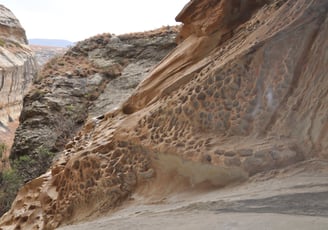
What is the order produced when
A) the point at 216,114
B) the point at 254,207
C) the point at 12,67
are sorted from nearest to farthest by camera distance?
the point at 254,207 → the point at 216,114 → the point at 12,67

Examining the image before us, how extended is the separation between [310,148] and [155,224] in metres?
1.09

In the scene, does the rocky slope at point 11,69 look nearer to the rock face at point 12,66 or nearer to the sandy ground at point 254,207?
the rock face at point 12,66

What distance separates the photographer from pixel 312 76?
9.46 ft

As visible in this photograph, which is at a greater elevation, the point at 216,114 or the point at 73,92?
the point at 73,92

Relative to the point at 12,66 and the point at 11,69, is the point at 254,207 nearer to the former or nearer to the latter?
the point at 11,69

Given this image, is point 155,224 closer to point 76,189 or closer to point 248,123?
point 248,123

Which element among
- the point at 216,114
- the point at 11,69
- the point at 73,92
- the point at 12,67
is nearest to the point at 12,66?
the point at 12,67

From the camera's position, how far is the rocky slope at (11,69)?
A: 68.7 feet

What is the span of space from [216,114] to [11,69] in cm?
1979

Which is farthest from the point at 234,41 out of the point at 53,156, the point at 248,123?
the point at 53,156

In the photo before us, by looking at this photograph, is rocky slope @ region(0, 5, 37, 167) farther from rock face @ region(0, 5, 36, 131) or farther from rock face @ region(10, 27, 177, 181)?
rock face @ region(10, 27, 177, 181)

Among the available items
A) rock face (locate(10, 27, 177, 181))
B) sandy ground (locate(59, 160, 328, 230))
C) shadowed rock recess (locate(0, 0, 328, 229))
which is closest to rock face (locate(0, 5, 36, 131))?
rock face (locate(10, 27, 177, 181))

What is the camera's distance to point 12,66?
843 inches

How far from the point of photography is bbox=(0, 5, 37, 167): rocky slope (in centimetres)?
2093
